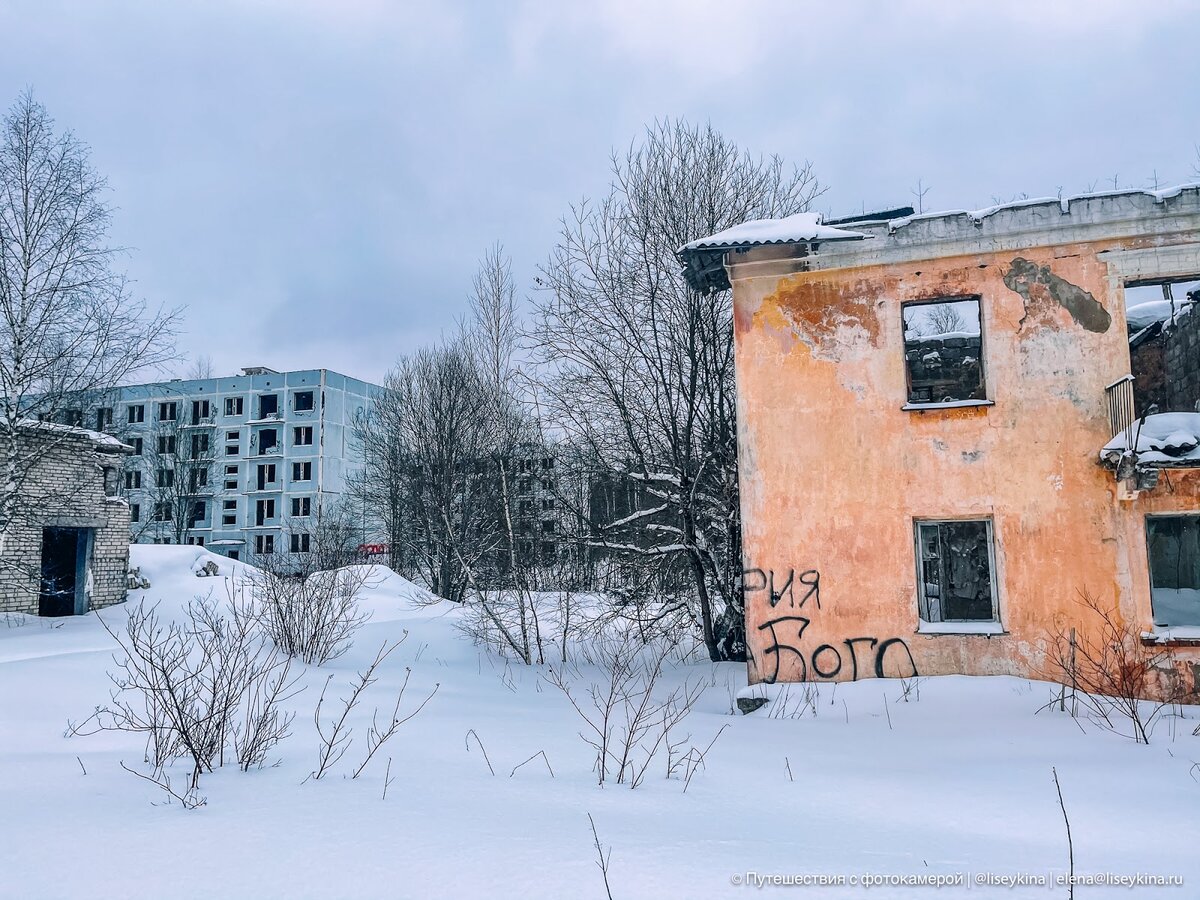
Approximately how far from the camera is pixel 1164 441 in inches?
350

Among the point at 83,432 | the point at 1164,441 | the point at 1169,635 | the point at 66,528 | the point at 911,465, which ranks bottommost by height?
the point at 1169,635

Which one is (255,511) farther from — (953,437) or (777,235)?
(953,437)

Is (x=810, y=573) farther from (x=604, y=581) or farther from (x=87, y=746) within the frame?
(x=87, y=746)

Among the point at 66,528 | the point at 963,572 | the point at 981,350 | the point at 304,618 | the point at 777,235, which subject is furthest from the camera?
the point at 66,528

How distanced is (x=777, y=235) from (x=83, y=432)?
51.0ft

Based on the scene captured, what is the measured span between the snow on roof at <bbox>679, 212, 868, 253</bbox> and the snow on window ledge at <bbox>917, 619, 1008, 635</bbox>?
5062 mm

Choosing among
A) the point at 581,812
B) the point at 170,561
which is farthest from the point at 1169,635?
the point at 170,561

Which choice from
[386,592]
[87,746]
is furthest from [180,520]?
[87,746]

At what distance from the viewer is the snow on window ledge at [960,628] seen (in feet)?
31.0

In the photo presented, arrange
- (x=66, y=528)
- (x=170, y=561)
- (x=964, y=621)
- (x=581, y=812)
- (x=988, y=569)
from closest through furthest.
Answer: (x=581, y=812), (x=964, y=621), (x=988, y=569), (x=66, y=528), (x=170, y=561)

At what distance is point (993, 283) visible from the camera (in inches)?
393

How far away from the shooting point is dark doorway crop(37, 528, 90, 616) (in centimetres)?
1773

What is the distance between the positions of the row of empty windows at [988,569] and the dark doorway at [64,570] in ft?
58.1

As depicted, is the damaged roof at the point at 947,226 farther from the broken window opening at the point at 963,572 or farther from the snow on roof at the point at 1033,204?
the broken window opening at the point at 963,572
